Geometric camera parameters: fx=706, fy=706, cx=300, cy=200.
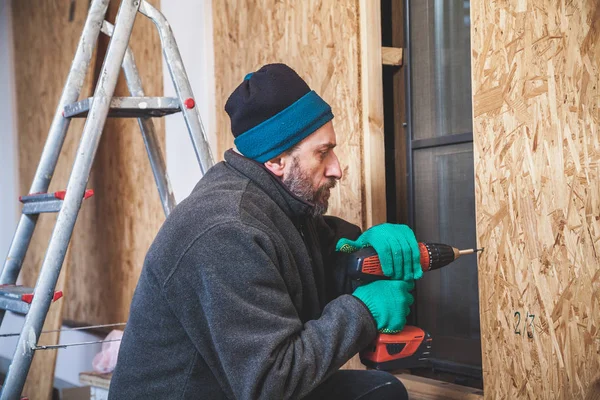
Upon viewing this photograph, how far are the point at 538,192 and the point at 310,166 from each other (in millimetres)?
679

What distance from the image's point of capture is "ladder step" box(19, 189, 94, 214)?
7.79 ft

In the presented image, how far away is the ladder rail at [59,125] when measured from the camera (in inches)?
100

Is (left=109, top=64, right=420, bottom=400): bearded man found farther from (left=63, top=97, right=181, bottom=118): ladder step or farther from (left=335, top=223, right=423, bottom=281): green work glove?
(left=63, top=97, right=181, bottom=118): ladder step

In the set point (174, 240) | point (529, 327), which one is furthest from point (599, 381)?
point (174, 240)

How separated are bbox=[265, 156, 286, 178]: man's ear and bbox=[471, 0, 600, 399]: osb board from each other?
0.67m

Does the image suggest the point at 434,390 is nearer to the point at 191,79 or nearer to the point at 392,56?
the point at 392,56

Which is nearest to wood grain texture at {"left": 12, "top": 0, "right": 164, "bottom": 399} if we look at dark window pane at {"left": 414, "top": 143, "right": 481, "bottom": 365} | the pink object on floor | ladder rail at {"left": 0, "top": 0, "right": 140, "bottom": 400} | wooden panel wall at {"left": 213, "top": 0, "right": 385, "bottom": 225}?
the pink object on floor

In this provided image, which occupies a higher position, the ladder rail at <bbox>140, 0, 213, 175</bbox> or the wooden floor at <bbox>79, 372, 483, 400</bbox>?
the ladder rail at <bbox>140, 0, 213, 175</bbox>

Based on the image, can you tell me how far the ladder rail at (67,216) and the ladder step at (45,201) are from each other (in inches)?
2.7

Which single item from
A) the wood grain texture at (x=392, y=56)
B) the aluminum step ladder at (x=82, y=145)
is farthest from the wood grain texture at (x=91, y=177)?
the wood grain texture at (x=392, y=56)

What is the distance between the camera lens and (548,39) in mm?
2035

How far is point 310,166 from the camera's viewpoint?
6.47 ft

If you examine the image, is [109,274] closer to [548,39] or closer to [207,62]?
[207,62]

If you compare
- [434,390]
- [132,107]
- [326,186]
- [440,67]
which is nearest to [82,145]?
[132,107]
